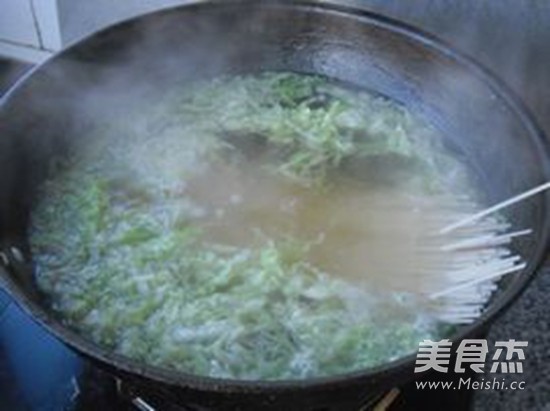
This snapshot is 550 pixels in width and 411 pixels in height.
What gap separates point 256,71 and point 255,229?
0.94 m

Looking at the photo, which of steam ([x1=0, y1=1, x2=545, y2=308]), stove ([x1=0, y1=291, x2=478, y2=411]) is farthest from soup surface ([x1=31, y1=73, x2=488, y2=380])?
stove ([x1=0, y1=291, x2=478, y2=411])

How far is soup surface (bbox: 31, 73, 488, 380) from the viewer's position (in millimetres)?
2211

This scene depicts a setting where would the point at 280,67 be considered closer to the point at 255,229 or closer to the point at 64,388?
the point at 255,229

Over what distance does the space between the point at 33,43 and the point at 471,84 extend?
8.00ft

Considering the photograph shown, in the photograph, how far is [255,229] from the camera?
254 centimetres

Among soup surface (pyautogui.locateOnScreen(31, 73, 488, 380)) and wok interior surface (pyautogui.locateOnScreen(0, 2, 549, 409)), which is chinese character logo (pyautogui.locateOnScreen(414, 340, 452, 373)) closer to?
soup surface (pyautogui.locateOnScreen(31, 73, 488, 380))

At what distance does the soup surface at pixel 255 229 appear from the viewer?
7.25ft

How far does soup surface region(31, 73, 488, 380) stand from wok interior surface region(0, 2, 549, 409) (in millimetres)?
67

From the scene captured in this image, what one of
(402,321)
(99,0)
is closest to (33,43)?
(99,0)

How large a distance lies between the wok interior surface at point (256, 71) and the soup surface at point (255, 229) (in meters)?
0.07

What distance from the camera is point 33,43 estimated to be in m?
4.05

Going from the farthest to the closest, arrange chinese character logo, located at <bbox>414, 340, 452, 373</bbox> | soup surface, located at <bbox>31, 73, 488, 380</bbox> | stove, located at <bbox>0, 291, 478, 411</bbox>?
stove, located at <bbox>0, 291, 478, 411</bbox> < soup surface, located at <bbox>31, 73, 488, 380</bbox> < chinese character logo, located at <bbox>414, 340, 452, 373</bbox>

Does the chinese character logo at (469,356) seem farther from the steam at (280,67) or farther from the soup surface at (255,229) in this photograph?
the steam at (280,67)

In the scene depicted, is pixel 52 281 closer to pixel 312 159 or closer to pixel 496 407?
pixel 312 159
